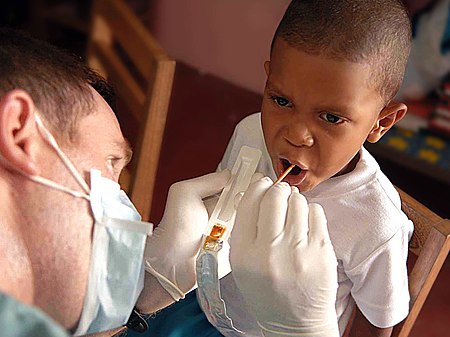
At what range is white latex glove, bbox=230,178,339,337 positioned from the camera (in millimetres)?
815

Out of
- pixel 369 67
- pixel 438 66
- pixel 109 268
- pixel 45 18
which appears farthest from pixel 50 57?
pixel 45 18

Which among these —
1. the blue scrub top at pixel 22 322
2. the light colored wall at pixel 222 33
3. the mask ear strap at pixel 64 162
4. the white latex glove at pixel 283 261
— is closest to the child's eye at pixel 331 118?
the white latex glove at pixel 283 261

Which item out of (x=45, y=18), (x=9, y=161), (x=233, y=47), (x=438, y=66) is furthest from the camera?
(x=45, y=18)

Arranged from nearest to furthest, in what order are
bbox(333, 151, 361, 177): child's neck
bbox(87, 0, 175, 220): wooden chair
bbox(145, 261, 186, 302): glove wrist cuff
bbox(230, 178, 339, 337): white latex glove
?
bbox(230, 178, 339, 337): white latex glove, bbox(145, 261, 186, 302): glove wrist cuff, bbox(333, 151, 361, 177): child's neck, bbox(87, 0, 175, 220): wooden chair

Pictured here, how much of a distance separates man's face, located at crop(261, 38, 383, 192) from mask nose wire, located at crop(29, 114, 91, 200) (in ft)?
0.97

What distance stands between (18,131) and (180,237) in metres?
0.29

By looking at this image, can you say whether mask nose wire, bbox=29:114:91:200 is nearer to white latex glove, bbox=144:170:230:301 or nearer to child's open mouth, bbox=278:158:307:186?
white latex glove, bbox=144:170:230:301

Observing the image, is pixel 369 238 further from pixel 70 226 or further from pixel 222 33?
pixel 222 33

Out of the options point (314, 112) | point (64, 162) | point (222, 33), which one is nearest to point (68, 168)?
point (64, 162)

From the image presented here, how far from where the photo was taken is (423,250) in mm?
987

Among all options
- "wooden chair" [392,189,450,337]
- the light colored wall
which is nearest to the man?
"wooden chair" [392,189,450,337]

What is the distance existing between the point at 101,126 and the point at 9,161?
124mm

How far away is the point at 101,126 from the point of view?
2.55ft

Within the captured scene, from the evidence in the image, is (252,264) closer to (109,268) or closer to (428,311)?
(109,268)
